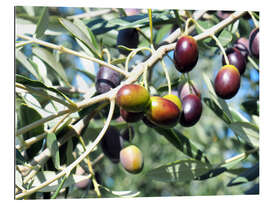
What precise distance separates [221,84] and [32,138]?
0.45 meters

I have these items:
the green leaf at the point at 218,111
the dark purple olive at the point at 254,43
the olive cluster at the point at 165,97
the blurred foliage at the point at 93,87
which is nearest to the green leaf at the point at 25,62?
the blurred foliage at the point at 93,87

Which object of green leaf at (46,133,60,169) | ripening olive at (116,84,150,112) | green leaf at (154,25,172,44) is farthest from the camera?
green leaf at (154,25,172,44)

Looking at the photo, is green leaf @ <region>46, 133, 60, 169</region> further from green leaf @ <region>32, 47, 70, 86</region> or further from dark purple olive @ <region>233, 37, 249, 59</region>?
dark purple olive @ <region>233, 37, 249, 59</region>

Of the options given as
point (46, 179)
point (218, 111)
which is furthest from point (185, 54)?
point (46, 179)

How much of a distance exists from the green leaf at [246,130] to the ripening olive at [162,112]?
0.32 meters

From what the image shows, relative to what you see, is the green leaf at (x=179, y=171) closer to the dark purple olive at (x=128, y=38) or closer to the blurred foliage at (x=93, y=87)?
the blurred foliage at (x=93, y=87)

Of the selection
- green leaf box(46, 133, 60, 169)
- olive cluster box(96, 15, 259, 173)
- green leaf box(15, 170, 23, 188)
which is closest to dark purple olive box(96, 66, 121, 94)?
olive cluster box(96, 15, 259, 173)

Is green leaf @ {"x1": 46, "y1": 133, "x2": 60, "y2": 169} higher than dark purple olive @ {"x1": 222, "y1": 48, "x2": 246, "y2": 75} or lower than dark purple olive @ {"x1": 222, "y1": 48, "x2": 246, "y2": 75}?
lower

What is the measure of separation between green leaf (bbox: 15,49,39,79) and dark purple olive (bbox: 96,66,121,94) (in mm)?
226

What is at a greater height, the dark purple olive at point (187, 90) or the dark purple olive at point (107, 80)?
the dark purple olive at point (107, 80)

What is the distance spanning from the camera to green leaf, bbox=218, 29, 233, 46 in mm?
947

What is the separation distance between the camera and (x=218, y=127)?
79.9 inches

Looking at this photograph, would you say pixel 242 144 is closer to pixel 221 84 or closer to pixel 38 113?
pixel 221 84

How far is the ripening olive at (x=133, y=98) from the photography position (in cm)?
66
